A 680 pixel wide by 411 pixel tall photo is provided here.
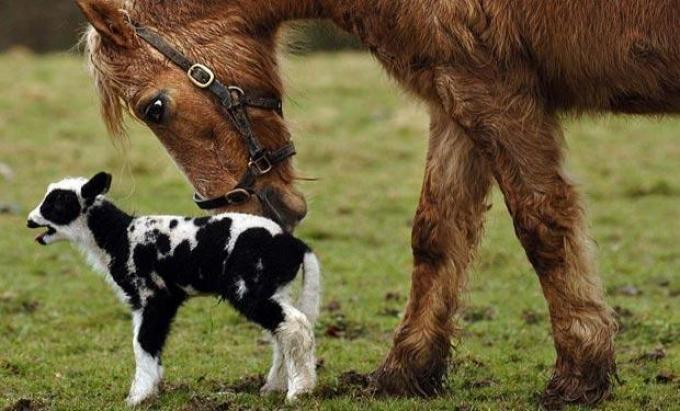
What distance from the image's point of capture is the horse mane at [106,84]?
6125 millimetres

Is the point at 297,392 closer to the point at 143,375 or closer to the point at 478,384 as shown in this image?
the point at 143,375

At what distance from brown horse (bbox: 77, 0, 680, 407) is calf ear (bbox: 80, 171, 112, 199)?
0.28 metres

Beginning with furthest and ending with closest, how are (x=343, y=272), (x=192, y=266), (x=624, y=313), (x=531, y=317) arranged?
(x=343, y=272)
(x=531, y=317)
(x=624, y=313)
(x=192, y=266)

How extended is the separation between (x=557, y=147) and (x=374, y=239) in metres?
6.98

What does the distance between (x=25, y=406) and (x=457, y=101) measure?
274 cm

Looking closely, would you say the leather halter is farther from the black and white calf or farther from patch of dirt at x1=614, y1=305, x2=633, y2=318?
patch of dirt at x1=614, y1=305, x2=633, y2=318

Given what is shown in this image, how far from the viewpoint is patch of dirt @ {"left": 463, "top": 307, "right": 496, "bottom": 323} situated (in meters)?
9.06

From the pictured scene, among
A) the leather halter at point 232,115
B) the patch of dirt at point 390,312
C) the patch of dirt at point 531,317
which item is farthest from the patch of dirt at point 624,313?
the leather halter at point 232,115

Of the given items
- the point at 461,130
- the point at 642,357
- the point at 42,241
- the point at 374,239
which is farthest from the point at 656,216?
the point at 42,241

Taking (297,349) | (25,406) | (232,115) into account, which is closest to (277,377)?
(297,349)

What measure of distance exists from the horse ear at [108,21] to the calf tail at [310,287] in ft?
4.95

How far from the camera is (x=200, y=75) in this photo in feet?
19.9

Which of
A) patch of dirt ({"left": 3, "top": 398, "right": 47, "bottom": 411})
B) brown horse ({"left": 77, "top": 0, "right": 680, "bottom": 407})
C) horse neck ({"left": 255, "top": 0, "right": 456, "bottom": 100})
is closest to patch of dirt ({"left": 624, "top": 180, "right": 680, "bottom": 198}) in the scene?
brown horse ({"left": 77, "top": 0, "right": 680, "bottom": 407})

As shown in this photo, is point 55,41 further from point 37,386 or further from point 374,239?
point 37,386
